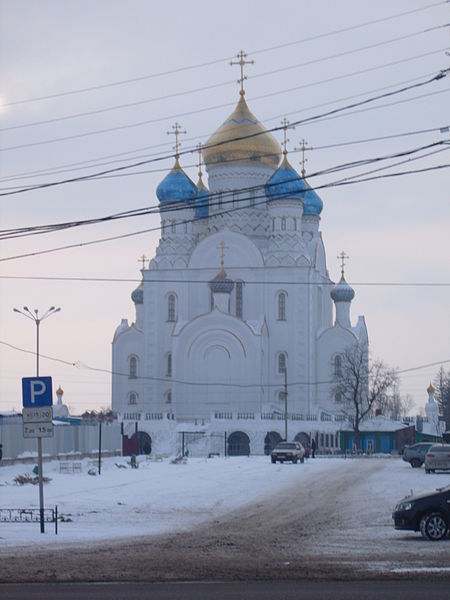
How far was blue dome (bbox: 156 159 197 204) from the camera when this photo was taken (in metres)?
81.9

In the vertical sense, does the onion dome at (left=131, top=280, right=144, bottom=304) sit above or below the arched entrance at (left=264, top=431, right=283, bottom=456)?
above

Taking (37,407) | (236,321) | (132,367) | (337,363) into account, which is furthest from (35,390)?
(132,367)

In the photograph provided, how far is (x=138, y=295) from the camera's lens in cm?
8950

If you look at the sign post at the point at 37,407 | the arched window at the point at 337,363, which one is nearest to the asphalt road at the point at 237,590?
the sign post at the point at 37,407

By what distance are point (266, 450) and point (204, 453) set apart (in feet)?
15.3

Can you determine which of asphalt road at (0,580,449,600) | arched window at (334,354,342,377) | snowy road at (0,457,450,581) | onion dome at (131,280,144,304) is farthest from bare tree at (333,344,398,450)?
asphalt road at (0,580,449,600)

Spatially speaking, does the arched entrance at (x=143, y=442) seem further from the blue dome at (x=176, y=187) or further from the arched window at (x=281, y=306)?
the blue dome at (x=176, y=187)

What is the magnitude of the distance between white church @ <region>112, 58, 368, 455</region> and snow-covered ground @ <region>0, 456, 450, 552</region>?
28363 millimetres

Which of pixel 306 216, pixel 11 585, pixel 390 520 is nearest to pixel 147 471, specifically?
pixel 390 520

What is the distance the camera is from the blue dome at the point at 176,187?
8194cm

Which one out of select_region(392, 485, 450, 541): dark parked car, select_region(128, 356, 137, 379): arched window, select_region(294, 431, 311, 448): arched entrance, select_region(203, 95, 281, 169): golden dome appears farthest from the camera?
select_region(128, 356, 137, 379): arched window

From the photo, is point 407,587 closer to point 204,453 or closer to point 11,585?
point 11,585

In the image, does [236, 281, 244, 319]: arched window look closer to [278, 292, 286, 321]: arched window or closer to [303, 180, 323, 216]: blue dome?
[278, 292, 286, 321]: arched window

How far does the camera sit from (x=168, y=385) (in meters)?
79.5
